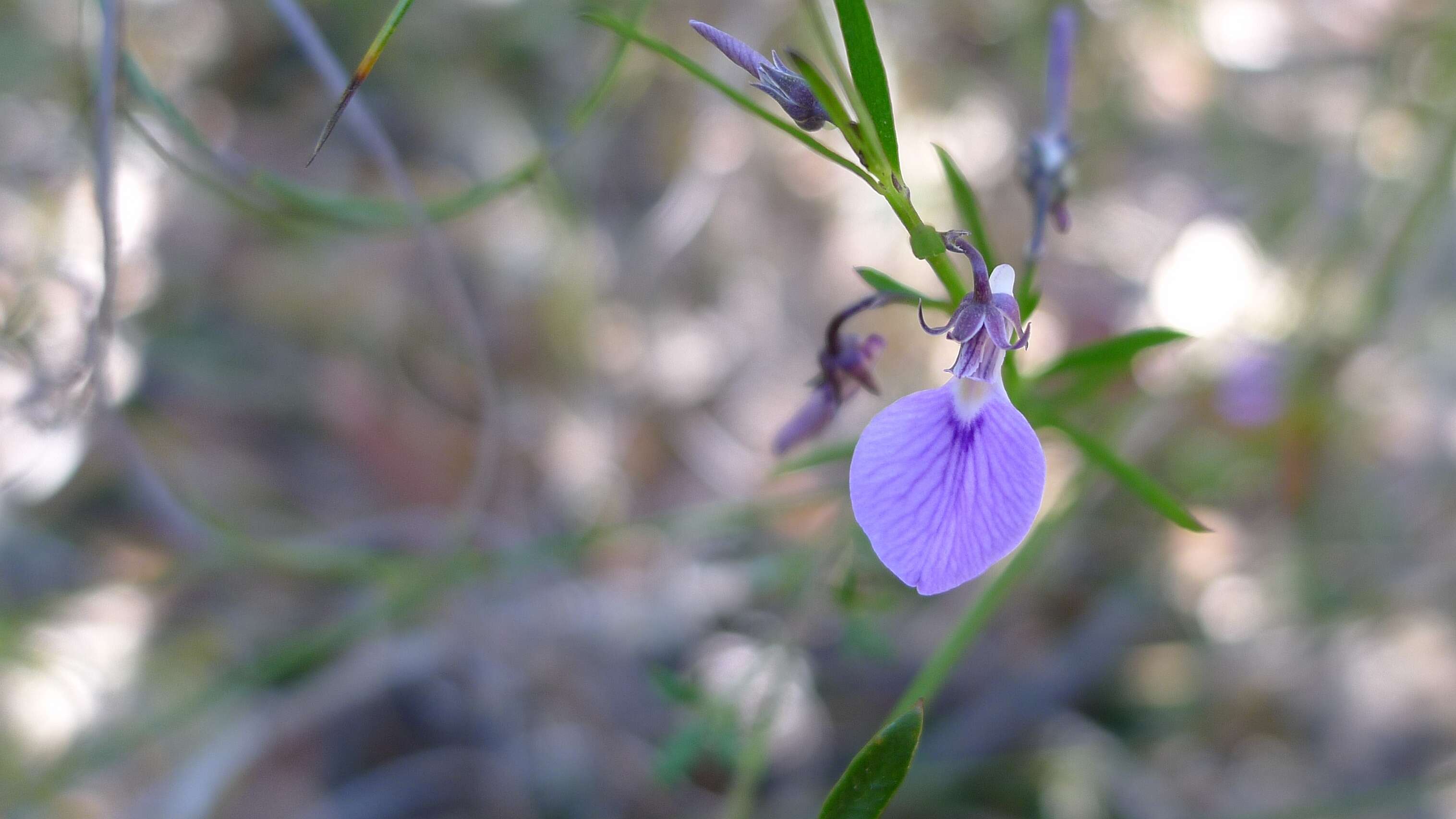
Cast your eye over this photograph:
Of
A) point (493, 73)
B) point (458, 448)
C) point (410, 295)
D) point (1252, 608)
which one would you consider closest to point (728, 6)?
point (493, 73)

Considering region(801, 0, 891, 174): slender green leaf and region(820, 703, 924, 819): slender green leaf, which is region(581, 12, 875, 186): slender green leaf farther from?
region(820, 703, 924, 819): slender green leaf

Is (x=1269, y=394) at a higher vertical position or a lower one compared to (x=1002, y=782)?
higher

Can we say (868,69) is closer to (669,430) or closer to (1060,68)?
(1060,68)

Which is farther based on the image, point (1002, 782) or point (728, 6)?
point (728, 6)

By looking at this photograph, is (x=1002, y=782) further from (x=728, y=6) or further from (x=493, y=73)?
(x=493, y=73)

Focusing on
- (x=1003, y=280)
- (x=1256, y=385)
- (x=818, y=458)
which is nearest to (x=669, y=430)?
(x=1256, y=385)

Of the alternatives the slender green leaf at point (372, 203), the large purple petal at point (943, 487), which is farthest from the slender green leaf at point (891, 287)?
the slender green leaf at point (372, 203)

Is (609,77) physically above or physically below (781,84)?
above
